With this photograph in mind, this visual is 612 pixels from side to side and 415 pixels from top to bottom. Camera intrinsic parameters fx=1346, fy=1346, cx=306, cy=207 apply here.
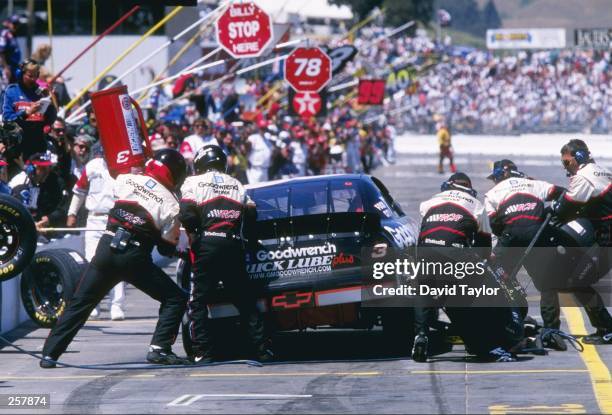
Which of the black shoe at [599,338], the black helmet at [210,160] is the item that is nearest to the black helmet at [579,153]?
the black shoe at [599,338]

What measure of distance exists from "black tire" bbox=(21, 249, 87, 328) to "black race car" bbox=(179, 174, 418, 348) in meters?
2.71

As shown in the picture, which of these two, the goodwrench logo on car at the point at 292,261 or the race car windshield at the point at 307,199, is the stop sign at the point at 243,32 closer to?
the race car windshield at the point at 307,199

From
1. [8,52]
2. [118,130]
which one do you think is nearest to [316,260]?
[118,130]

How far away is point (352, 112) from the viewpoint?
49.9 m

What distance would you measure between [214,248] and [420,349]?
185 centimetres

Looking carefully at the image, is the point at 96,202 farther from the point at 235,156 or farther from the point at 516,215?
the point at 235,156

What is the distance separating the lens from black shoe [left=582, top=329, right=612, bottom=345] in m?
11.7

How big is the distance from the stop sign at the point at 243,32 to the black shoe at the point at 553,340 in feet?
36.5

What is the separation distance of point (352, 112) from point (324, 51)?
2297cm

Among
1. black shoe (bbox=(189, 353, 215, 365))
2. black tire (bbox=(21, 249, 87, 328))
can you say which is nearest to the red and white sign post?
black tire (bbox=(21, 249, 87, 328))

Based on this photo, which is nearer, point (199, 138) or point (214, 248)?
point (214, 248)

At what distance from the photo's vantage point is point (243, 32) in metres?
21.8

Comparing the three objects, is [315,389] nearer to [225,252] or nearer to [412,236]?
[225,252]

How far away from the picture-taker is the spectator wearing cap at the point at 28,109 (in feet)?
46.3
